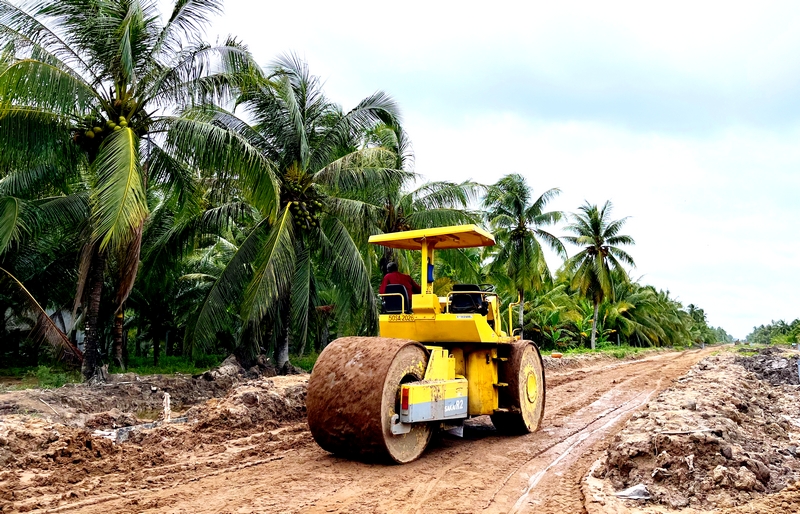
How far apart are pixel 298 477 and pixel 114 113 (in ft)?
31.1

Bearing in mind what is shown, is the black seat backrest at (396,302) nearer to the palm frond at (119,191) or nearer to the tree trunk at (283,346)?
the palm frond at (119,191)

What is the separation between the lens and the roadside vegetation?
38.2ft

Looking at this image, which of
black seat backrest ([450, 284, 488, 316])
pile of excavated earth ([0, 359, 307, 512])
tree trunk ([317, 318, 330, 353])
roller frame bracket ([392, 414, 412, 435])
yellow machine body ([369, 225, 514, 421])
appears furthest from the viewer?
tree trunk ([317, 318, 330, 353])

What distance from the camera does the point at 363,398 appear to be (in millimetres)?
6223

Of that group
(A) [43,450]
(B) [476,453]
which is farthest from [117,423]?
(B) [476,453]

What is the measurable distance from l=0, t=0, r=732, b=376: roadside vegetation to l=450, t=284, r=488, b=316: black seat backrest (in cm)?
130

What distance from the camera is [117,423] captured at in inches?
351

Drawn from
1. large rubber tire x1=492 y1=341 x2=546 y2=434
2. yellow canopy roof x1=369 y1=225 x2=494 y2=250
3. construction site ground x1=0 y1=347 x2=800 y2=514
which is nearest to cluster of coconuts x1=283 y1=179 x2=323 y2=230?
construction site ground x1=0 y1=347 x2=800 y2=514

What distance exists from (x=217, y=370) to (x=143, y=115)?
234 inches

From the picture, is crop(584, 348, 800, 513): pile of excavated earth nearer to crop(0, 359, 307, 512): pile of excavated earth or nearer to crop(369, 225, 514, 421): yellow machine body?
crop(369, 225, 514, 421): yellow machine body

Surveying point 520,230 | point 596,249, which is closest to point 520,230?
point 520,230

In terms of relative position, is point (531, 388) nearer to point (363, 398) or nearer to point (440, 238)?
point (440, 238)

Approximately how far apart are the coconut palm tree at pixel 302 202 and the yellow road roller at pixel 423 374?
24.4 feet

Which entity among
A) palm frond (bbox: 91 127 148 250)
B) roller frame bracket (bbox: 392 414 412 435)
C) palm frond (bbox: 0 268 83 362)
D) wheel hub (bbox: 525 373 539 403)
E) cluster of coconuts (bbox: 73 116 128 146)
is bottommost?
roller frame bracket (bbox: 392 414 412 435)
